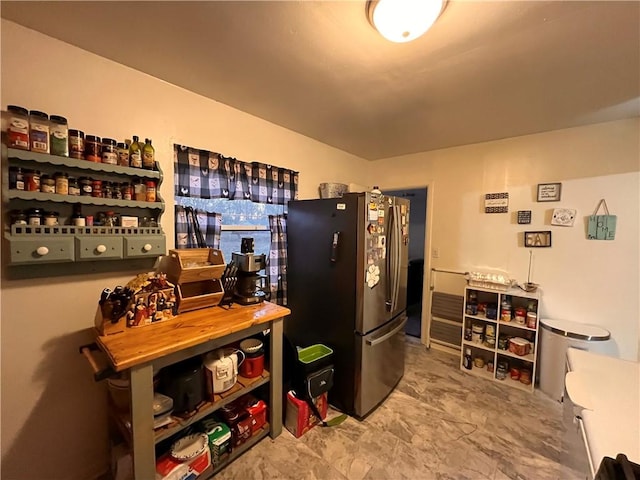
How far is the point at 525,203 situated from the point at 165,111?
323cm

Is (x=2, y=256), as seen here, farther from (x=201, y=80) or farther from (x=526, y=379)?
(x=526, y=379)

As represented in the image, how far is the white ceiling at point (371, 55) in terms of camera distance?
1.13 meters

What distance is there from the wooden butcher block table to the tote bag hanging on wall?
2.73 m

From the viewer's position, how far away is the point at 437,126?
239cm

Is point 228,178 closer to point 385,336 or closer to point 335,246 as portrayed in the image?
point 335,246

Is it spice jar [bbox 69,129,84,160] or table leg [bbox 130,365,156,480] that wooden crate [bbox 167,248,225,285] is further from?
spice jar [bbox 69,129,84,160]

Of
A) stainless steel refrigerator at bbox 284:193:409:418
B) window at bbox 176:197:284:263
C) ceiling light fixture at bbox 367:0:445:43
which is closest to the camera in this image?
ceiling light fixture at bbox 367:0:445:43

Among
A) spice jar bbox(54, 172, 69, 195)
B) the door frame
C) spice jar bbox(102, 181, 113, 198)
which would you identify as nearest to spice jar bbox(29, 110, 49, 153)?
spice jar bbox(54, 172, 69, 195)

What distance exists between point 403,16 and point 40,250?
6.27ft

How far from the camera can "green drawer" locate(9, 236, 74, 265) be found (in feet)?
3.86

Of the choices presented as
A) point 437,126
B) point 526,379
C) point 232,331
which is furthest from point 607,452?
point 437,126

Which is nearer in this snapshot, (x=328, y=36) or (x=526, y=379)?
(x=328, y=36)

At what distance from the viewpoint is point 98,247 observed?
1.38 metres

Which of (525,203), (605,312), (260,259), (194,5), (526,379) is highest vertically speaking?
(194,5)
